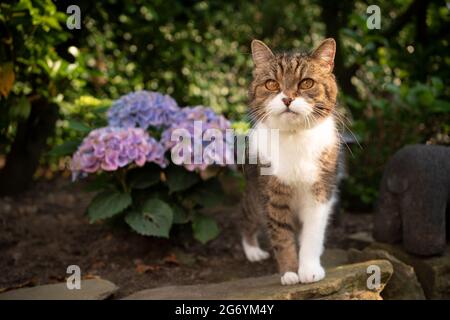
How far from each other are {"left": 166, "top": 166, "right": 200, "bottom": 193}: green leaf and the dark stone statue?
3.64 feet

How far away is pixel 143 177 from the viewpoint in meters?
3.14

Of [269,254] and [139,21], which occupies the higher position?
[139,21]

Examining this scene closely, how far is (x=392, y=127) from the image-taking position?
12.0 feet

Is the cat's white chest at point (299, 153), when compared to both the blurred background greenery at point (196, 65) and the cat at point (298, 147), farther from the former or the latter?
the blurred background greenery at point (196, 65)

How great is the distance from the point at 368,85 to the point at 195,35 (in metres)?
1.51

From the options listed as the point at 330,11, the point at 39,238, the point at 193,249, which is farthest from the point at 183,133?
the point at 330,11

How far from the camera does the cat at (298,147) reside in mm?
2357

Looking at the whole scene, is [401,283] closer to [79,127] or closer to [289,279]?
[289,279]

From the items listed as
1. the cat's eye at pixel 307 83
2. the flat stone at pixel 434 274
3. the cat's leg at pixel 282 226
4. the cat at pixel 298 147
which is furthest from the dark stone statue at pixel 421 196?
the cat's eye at pixel 307 83

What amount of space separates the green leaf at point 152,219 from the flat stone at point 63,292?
1.26ft

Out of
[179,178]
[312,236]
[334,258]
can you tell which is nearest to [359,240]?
[334,258]

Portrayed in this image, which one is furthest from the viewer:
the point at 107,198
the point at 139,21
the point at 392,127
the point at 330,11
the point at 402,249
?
the point at 330,11

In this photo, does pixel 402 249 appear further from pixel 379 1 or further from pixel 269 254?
pixel 379 1

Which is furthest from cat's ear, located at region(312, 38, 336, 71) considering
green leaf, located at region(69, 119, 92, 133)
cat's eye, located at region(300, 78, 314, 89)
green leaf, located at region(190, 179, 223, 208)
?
green leaf, located at region(69, 119, 92, 133)
